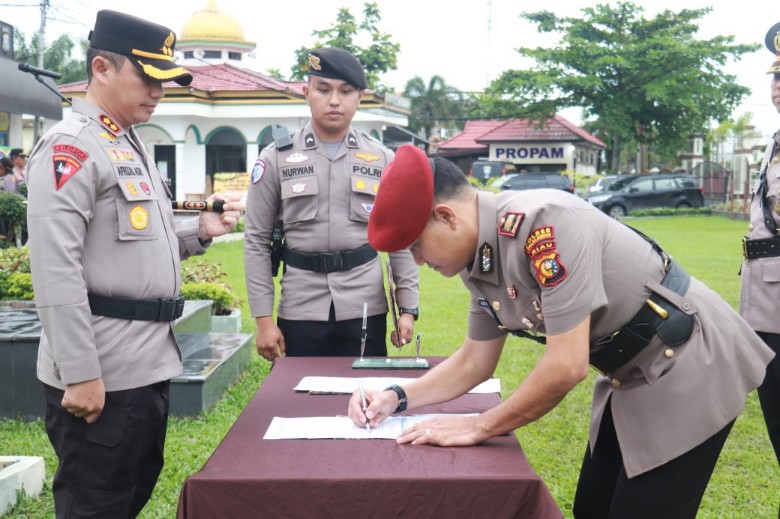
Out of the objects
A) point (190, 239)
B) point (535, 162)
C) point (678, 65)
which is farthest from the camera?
point (535, 162)

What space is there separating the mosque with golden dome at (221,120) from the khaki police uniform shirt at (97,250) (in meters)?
20.0

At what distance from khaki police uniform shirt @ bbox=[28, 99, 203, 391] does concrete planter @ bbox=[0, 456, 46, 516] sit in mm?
1318

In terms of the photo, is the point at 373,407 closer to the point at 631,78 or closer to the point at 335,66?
the point at 335,66

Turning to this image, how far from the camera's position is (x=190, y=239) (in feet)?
9.16

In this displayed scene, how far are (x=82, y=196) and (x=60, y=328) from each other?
1.12 ft

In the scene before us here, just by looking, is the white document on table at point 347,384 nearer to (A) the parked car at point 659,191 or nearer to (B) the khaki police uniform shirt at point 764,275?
(B) the khaki police uniform shirt at point 764,275

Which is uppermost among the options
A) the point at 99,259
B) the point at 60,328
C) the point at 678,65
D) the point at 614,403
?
the point at 678,65

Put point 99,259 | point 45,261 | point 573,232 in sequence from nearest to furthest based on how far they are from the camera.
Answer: point 573,232
point 45,261
point 99,259

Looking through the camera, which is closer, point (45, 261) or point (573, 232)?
point (573, 232)

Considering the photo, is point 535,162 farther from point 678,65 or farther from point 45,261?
point 45,261

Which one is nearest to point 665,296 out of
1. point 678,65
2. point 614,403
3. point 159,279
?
point 614,403

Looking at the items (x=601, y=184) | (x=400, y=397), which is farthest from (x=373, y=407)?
(x=601, y=184)

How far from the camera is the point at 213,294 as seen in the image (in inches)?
265

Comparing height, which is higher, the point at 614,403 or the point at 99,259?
the point at 99,259
